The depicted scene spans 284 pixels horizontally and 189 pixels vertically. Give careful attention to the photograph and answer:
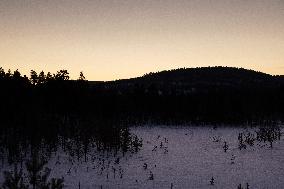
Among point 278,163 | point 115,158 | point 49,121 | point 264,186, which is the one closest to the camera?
point 264,186

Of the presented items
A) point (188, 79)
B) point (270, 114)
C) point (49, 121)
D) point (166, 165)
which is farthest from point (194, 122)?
point (188, 79)

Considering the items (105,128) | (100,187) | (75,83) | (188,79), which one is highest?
(188,79)

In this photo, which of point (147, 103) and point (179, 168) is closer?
point (179, 168)

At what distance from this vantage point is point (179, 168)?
17.2 metres

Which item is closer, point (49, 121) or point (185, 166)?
point (185, 166)

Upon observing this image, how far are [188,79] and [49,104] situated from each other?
487 feet

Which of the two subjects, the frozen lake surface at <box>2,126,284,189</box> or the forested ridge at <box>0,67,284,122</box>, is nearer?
the frozen lake surface at <box>2,126,284,189</box>

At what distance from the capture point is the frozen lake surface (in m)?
14.4

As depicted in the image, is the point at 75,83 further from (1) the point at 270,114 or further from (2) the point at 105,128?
(1) the point at 270,114

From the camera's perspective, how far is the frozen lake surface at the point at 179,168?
14.4 meters

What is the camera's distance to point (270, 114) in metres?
55.9

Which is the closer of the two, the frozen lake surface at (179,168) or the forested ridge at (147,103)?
the frozen lake surface at (179,168)

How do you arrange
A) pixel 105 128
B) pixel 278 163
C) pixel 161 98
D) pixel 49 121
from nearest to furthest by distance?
pixel 278 163 → pixel 105 128 → pixel 49 121 → pixel 161 98

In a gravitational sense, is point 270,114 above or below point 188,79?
below
